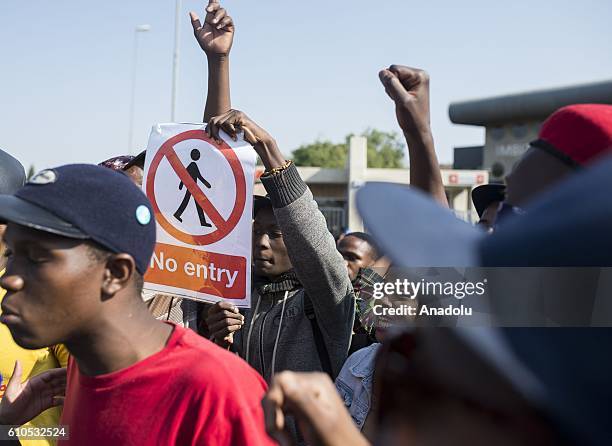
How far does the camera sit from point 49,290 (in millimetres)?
2014

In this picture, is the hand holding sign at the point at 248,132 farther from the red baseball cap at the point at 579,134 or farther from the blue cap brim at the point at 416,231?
the blue cap brim at the point at 416,231

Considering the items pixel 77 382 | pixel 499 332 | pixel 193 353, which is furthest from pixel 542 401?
pixel 77 382

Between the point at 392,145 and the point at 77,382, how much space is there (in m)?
78.5

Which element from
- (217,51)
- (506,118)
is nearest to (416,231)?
(217,51)

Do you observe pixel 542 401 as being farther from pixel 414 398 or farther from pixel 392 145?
pixel 392 145

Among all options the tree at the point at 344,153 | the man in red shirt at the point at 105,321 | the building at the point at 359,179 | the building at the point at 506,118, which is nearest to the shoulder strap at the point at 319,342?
the man in red shirt at the point at 105,321

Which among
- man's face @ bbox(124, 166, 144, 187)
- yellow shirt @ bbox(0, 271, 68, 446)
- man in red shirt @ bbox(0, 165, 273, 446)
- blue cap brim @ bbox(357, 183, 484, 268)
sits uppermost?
blue cap brim @ bbox(357, 183, 484, 268)

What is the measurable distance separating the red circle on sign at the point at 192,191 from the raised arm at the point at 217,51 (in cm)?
→ 38

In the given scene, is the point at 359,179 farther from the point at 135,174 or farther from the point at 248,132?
the point at 248,132

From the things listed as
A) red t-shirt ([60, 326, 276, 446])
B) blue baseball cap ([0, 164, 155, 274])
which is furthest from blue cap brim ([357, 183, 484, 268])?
blue baseball cap ([0, 164, 155, 274])

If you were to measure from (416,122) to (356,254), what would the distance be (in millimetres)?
2787

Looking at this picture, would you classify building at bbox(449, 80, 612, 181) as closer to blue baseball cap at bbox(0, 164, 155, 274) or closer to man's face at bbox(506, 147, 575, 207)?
blue baseball cap at bbox(0, 164, 155, 274)

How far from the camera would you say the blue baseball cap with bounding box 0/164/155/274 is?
2.00m

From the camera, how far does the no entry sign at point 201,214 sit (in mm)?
3270
